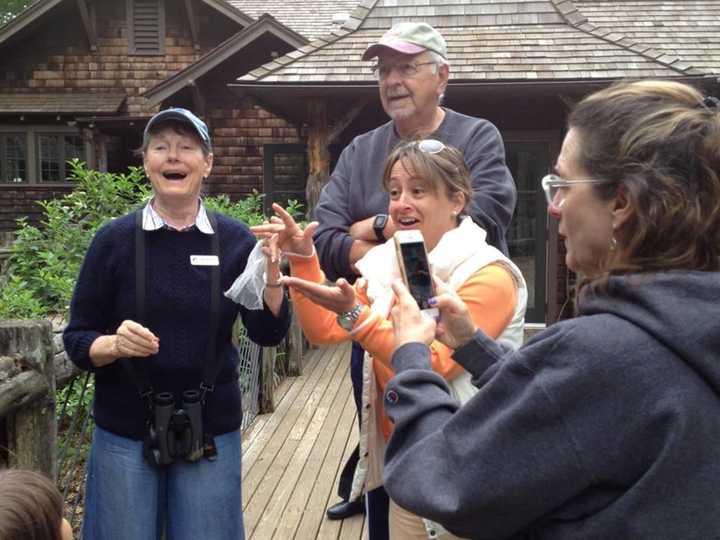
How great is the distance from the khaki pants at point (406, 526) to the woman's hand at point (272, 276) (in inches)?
28.2

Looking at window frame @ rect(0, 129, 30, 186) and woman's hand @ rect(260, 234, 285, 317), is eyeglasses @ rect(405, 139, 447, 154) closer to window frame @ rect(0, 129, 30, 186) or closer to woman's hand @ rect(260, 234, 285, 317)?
woman's hand @ rect(260, 234, 285, 317)

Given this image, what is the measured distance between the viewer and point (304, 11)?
1499cm

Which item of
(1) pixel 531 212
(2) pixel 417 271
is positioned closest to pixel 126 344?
(2) pixel 417 271

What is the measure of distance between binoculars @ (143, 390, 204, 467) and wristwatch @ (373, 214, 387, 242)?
74 cm

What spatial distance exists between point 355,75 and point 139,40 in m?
8.39

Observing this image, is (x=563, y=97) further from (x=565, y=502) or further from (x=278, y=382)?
(x=565, y=502)

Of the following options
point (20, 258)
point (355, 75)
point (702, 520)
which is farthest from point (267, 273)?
point (355, 75)

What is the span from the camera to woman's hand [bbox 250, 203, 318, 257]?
2.04 metres

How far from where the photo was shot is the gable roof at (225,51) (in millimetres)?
10695

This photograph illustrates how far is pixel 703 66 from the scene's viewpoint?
28.7ft

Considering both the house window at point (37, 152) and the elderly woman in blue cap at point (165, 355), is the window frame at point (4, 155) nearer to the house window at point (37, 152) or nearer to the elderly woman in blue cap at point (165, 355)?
the house window at point (37, 152)

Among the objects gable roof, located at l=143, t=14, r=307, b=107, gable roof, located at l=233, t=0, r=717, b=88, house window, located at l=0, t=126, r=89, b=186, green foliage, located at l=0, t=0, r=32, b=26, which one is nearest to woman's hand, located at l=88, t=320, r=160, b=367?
gable roof, located at l=233, t=0, r=717, b=88

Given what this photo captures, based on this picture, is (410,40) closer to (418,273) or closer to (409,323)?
(418,273)

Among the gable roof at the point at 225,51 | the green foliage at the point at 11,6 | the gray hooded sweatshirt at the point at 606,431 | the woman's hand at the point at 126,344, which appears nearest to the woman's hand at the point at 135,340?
the woman's hand at the point at 126,344
